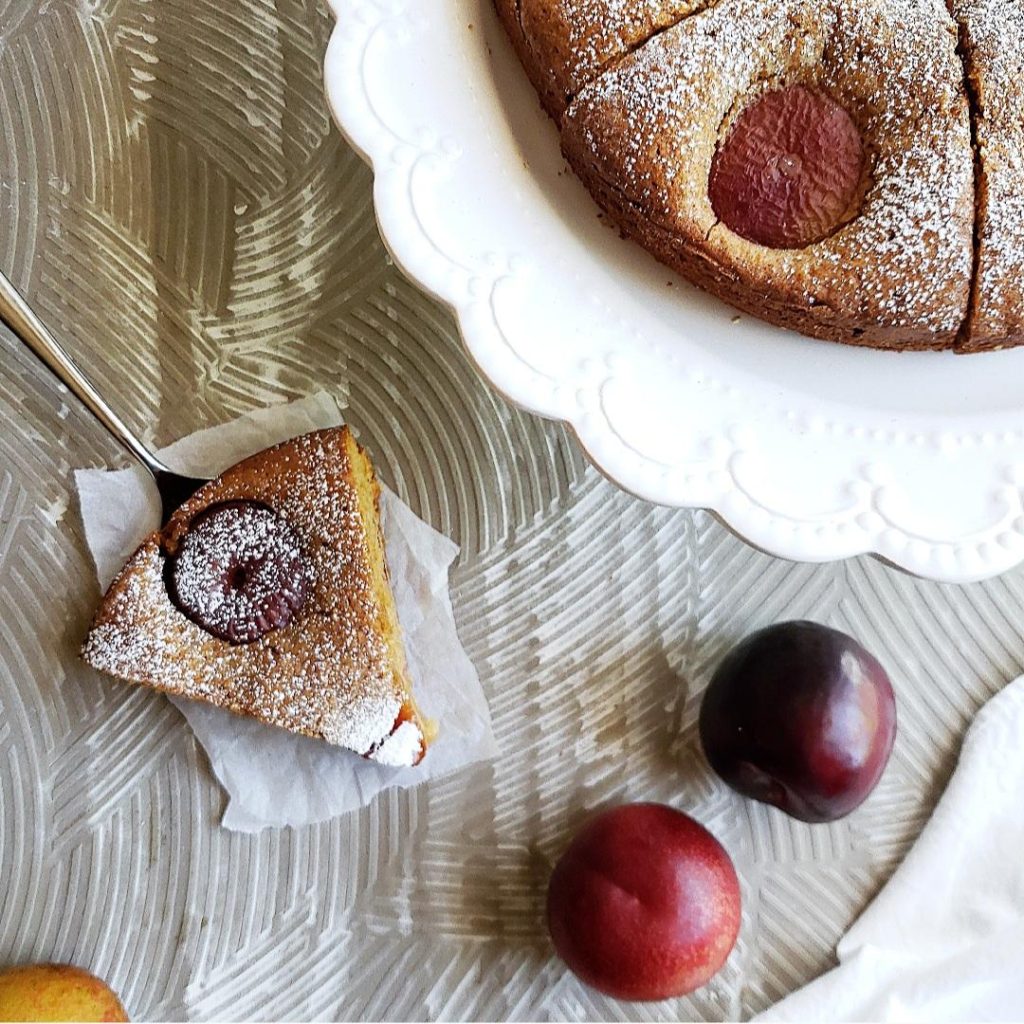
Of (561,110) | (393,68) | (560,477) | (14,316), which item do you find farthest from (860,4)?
(14,316)

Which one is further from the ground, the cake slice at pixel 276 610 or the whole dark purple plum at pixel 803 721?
the cake slice at pixel 276 610

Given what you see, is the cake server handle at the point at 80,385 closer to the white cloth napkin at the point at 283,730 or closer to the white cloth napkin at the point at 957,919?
the white cloth napkin at the point at 283,730

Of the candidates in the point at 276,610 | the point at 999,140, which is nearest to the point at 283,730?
the point at 276,610

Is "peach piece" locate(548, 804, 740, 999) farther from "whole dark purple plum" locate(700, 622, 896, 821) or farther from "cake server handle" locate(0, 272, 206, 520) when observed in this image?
"cake server handle" locate(0, 272, 206, 520)

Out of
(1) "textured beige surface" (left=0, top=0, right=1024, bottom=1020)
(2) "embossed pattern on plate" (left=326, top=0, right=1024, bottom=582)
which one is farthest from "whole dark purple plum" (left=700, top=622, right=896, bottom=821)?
(2) "embossed pattern on plate" (left=326, top=0, right=1024, bottom=582)

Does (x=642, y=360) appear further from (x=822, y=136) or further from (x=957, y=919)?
(x=957, y=919)

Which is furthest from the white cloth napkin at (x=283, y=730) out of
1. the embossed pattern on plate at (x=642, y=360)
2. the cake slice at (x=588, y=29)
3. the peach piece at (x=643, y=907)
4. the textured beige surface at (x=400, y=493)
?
the cake slice at (x=588, y=29)
